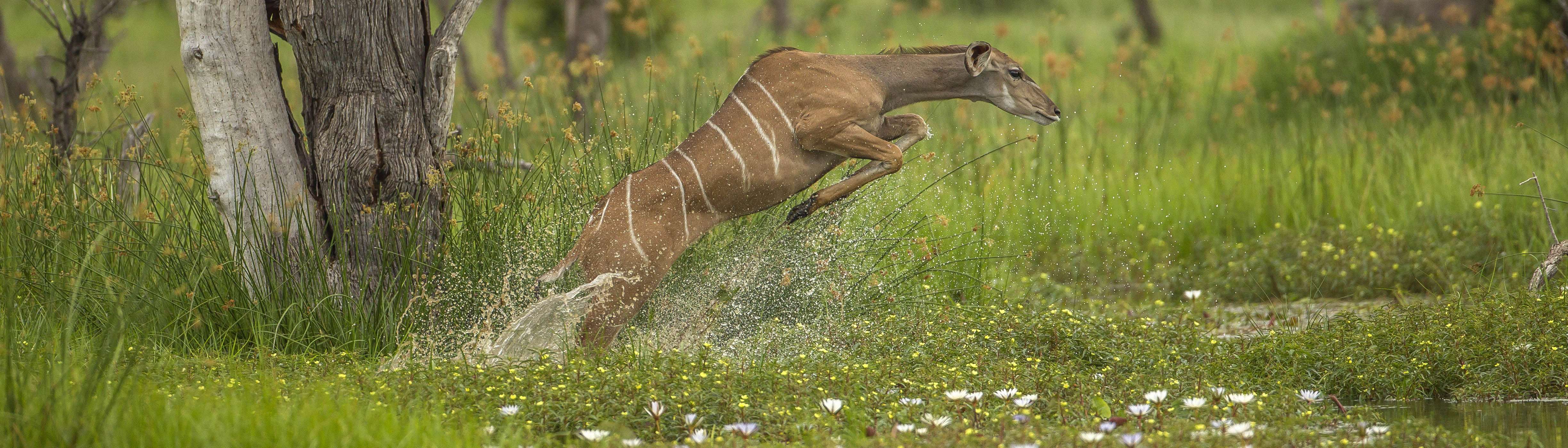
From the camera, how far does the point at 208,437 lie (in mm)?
3928

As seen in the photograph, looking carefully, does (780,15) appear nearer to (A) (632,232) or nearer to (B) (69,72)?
(B) (69,72)

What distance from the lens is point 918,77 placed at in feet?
19.2

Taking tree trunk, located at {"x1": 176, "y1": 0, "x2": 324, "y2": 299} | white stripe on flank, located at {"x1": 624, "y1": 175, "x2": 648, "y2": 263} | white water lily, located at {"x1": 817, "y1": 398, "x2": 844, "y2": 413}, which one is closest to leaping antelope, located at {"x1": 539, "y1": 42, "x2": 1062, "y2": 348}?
white stripe on flank, located at {"x1": 624, "y1": 175, "x2": 648, "y2": 263}

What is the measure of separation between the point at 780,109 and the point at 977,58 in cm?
94

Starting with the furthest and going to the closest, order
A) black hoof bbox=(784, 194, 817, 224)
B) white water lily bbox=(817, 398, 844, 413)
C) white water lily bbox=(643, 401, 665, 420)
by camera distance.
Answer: black hoof bbox=(784, 194, 817, 224) → white water lily bbox=(817, 398, 844, 413) → white water lily bbox=(643, 401, 665, 420)

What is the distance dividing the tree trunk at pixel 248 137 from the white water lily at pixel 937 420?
2993mm

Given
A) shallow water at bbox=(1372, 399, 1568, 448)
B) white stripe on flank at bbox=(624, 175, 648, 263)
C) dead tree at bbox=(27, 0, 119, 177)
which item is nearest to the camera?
shallow water at bbox=(1372, 399, 1568, 448)

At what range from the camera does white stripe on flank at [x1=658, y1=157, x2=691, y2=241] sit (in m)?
5.53

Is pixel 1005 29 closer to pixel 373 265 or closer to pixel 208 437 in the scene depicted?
pixel 373 265

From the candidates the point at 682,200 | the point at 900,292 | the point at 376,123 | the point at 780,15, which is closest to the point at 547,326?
the point at 682,200

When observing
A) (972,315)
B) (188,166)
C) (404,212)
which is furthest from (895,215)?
(188,166)

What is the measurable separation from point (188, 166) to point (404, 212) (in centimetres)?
331

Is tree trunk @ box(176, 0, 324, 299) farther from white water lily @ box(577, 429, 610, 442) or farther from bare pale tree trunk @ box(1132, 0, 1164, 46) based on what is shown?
bare pale tree trunk @ box(1132, 0, 1164, 46)

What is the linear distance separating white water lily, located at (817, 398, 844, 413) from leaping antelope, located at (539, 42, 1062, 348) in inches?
45.0
